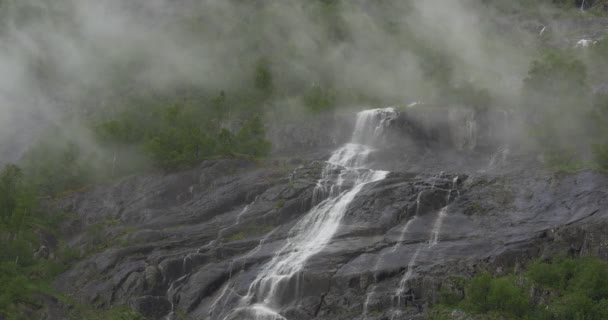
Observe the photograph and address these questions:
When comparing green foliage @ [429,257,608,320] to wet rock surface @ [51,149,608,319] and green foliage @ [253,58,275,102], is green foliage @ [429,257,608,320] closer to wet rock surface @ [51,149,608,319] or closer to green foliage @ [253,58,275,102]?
wet rock surface @ [51,149,608,319]

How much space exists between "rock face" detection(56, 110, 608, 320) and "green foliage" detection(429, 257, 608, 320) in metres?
2.28

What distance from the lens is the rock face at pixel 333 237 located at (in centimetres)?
4922

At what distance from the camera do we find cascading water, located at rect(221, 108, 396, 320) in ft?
166

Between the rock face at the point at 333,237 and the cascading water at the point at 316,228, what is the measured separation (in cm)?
51

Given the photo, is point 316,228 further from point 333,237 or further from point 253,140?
point 253,140

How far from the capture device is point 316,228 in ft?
191

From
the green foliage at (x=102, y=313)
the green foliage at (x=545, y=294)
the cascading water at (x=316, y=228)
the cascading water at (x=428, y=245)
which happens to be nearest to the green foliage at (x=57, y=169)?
the green foliage at (x=102, y=313)

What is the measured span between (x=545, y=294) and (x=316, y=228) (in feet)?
61.7

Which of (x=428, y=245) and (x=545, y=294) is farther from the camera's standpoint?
(x=428, y=245)

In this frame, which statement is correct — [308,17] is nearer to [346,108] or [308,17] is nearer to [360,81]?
[360,81]

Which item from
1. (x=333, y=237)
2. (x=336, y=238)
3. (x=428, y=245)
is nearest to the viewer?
(x=428, y=245)

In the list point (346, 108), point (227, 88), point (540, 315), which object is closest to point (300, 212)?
point (540, 315)

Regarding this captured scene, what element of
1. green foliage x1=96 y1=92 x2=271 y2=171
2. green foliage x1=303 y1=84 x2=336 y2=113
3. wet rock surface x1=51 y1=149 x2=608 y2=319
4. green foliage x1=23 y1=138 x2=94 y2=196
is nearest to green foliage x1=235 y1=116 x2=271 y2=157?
green foliage x1=96 y1=92 x2=271 y2=171

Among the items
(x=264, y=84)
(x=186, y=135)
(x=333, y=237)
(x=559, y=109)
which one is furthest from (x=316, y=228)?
(x=264, y=84)
